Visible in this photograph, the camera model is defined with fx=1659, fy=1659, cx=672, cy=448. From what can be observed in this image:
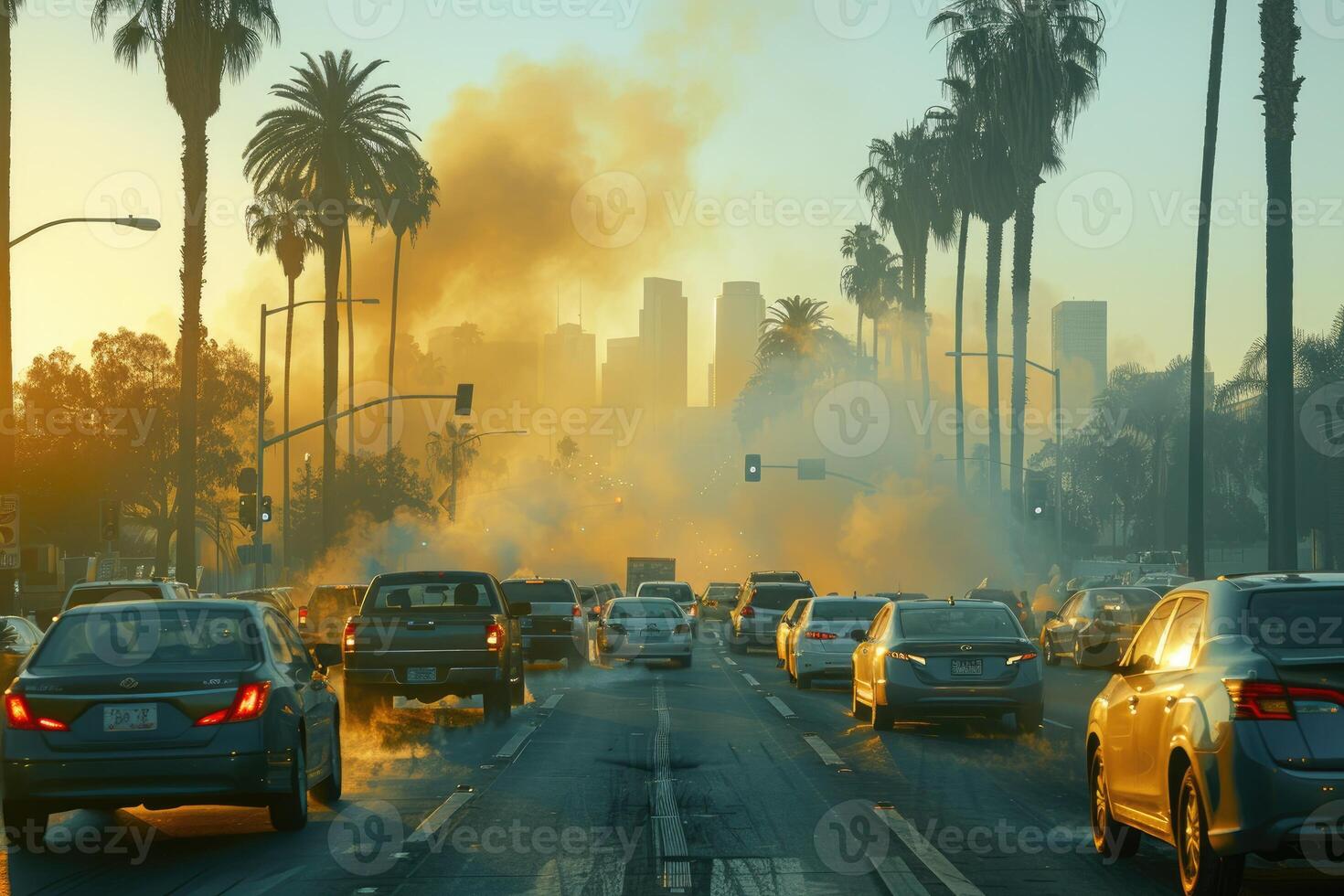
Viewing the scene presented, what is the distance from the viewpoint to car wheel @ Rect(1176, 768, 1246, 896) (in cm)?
824

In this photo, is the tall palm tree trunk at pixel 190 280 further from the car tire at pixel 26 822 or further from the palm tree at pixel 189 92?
the car tire at pixel 26 822

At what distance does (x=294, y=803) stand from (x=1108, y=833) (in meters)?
5.50

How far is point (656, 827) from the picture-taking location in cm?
1182

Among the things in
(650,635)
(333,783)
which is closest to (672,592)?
(650,635)

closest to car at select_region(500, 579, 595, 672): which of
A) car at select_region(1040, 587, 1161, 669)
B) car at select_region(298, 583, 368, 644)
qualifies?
car at select_region(298, 583, 368, 644)

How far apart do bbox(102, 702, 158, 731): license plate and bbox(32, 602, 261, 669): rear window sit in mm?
387

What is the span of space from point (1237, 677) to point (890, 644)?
11.0 meters

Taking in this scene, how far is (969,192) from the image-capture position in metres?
63.2

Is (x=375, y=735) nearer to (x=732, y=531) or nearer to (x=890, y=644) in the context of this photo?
(x=890, y=644)

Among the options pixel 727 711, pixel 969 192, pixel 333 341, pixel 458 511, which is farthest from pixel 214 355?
pixel 727 711

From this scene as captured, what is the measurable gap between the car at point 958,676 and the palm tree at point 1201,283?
63.7 ft

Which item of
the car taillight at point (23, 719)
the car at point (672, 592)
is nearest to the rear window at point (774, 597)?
the car at point (672, 592)

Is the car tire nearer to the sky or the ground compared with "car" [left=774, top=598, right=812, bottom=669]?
nearer to the sky

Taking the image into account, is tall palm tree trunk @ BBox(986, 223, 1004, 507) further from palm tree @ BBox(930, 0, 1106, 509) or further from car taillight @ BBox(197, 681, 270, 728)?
car taillight @ BBox(197, 681, 270, 728)
